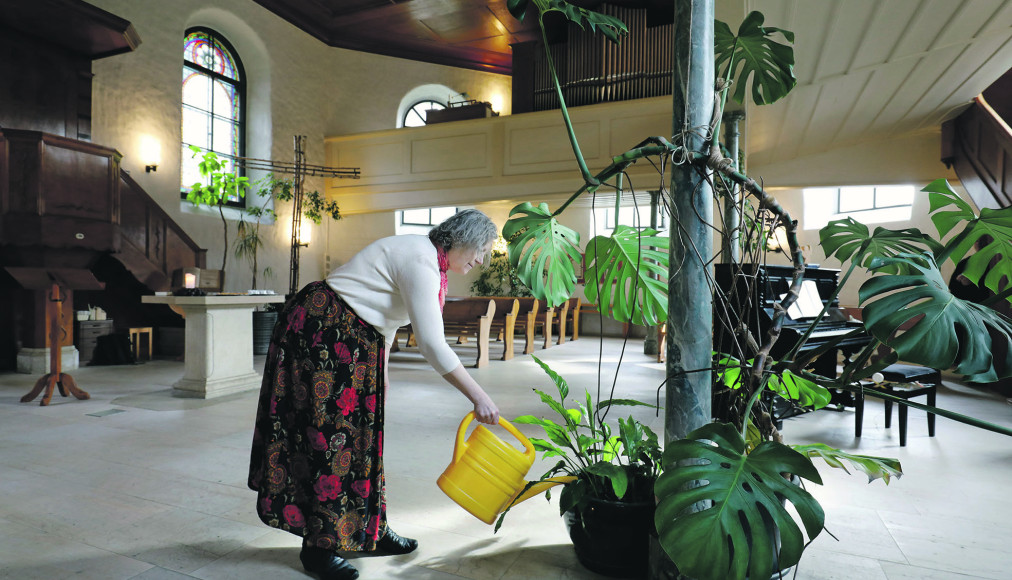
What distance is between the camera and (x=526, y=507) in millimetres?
2430

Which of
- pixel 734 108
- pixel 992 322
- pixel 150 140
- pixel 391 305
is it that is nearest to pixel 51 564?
pixel 391 305

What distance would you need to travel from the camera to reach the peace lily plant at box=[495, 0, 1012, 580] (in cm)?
100

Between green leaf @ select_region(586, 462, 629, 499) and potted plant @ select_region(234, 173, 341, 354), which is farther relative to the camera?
potted plant @ select_region(234, 173, 341, 354)

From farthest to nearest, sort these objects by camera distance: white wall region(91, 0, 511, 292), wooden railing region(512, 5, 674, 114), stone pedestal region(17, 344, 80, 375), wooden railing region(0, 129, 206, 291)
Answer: wooden railing region(512, 5, 674, 114)
white wall region(91, 0, 511, 292)
stone pedestal region(17, 344, 80, 375)
wooden railing region(0, 129, 206, 291)

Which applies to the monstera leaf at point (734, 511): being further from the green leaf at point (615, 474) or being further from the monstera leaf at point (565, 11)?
the monstera leaf at point (565, 11)

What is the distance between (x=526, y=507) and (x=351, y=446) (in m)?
0.99

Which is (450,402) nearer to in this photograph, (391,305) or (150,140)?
(391,305)

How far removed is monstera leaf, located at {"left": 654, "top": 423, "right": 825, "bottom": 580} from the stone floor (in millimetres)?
565

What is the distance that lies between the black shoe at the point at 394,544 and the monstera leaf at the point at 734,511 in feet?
3.71

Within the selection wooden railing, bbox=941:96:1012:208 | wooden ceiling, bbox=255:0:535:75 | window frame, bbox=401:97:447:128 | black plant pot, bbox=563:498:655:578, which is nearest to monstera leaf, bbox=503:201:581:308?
black plant pot, bbox=563:498:655:578

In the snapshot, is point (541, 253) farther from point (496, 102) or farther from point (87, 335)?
point (496, 102)

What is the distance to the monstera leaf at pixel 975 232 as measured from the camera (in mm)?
1317

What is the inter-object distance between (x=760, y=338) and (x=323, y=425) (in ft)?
4.11

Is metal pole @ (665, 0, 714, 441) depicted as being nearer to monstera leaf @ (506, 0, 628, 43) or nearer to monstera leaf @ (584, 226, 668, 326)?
monstera leaf @ (506, 0, 628, 43)
